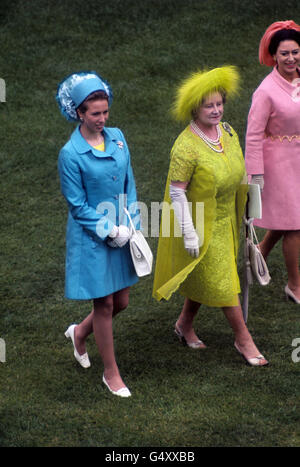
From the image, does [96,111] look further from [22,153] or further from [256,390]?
[22,153]

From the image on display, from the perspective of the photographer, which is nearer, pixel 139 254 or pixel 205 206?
pixel 139 254

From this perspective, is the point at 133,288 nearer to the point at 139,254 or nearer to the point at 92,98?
the point at 139,254

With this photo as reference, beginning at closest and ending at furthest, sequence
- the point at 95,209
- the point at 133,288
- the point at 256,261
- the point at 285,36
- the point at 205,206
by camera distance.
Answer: the point at 95,209 < the point at 205,206 < the point at 256,261 < the point at 285,36 < the point at 133,288

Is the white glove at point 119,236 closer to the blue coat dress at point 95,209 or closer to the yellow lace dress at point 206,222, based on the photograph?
the blue coat dress at point 95,209

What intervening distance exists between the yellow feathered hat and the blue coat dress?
1.37 ft

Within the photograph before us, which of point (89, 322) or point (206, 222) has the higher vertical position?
point (206, 222)

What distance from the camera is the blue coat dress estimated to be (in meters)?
4.61

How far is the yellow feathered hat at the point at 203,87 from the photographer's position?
15.7ft

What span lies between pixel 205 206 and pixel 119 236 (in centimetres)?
60

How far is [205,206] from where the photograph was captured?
4.97 m

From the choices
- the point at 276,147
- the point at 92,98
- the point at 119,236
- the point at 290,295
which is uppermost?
the point at 92,98

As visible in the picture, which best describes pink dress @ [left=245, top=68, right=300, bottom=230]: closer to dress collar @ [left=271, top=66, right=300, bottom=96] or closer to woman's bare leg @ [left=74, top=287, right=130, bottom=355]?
dress collar @ [left=271, top=66, right=300, bottom=96]

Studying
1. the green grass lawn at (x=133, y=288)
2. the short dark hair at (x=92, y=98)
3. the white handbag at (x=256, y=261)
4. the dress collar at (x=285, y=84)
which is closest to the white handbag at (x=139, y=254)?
the short dark hair at (x=92, y=98)

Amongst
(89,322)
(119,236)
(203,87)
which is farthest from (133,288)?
(203,87)
